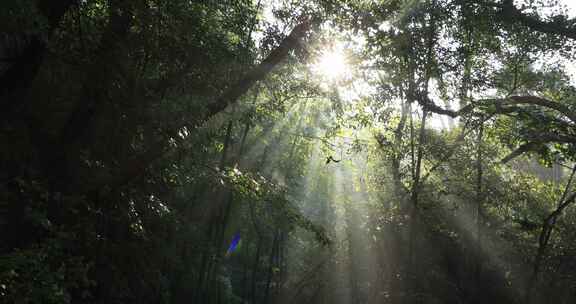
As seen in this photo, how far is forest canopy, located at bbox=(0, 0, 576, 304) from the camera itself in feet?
11.7

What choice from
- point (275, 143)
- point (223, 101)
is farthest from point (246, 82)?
point (275, 143)

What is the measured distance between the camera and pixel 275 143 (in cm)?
1160

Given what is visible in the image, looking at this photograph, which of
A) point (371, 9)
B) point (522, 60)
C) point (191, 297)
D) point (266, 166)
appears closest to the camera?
point (371, 9)

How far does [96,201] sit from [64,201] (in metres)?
0.46

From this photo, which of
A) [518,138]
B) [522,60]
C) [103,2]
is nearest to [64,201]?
[103,2]

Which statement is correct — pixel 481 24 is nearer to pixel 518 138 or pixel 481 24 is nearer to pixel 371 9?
pixel 371 9

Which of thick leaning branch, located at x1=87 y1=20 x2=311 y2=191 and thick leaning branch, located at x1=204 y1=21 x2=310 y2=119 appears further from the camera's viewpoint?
thick leaning branch, located at x1=204 y1=21 x2=310 y2=119

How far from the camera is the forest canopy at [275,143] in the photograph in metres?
3.58

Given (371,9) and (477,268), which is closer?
(371,9)

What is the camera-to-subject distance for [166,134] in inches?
160

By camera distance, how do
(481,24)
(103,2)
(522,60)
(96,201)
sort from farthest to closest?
(522,60) < (481,24) < (103,2) < (96,201)

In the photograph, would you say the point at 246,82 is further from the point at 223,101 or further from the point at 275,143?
the point at 275,143

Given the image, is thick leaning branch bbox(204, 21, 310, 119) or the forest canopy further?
thick leaning branch bbox(204, 21, 310, 119)

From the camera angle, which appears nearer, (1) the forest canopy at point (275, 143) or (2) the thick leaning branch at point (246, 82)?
(1) the forest canopy at point (275, 143)
